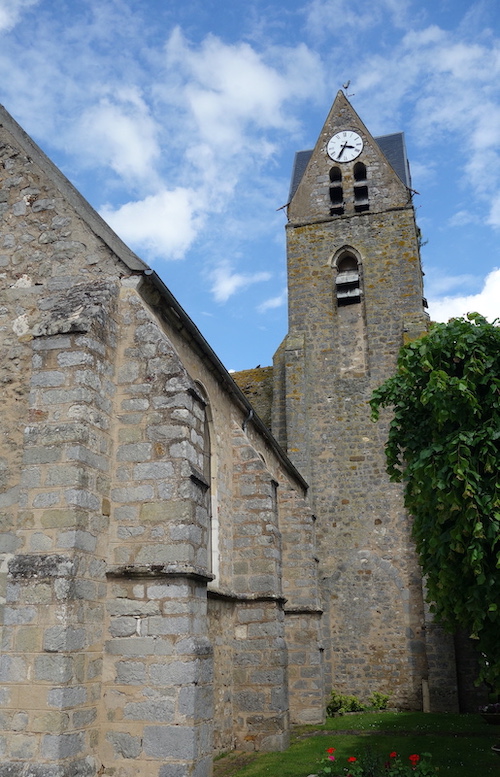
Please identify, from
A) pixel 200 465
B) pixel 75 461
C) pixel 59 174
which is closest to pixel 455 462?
pixel 200 465

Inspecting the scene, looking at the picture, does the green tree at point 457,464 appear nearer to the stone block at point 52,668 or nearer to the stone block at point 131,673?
the stone block at point 131,673

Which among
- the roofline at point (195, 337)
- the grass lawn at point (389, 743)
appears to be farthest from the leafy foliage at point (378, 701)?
the roofline at point (195, 337)

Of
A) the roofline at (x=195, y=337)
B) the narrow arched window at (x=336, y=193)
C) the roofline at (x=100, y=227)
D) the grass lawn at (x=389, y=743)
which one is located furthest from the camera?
the narrow arched window at (x=336, y=193)

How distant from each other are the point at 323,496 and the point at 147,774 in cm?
1141

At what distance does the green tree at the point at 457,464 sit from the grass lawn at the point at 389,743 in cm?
232

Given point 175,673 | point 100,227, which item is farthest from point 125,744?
point 100,227

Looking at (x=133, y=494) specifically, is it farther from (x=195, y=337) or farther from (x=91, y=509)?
(x=195, y=337)

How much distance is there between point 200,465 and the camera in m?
6.69

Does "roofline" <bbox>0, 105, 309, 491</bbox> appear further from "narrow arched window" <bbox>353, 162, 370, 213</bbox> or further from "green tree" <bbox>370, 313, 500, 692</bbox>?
"narrow arched window" <bbox>353, 162, 370, 213</bbox>

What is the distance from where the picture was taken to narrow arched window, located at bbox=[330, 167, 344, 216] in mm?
19297

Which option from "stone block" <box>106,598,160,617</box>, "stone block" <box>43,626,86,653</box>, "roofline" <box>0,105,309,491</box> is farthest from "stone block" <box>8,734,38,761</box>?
"roofline" <box>0,105,309,491</box>

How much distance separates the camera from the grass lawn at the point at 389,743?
328 inches

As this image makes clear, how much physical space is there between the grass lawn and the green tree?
232 cm

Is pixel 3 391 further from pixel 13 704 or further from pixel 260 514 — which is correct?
pixel 260 514
